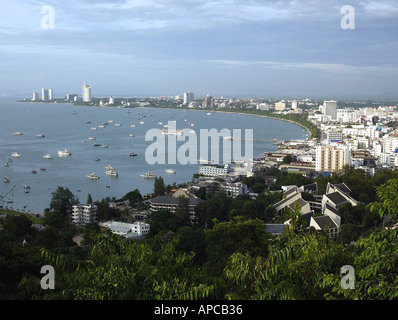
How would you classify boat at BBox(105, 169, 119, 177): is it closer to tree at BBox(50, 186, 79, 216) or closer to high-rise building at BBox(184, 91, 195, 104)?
tree at BBox(50, 186, 79, 216)

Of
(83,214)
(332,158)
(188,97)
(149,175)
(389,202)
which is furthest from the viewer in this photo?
(188,97)

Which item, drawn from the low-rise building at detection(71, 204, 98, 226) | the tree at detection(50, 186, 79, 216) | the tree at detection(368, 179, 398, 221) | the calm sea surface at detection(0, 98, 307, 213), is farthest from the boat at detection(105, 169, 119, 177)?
the tree at detection(368, 179, 398, 221)

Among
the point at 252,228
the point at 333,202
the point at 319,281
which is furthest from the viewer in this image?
the point at 333,202

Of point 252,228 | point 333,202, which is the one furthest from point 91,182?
point 252,228

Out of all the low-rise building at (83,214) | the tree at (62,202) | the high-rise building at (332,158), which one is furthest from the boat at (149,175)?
the high-rise building at (332,158)

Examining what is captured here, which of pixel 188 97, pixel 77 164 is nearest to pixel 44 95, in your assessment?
pixel 188 97

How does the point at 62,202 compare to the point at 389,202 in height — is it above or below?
below

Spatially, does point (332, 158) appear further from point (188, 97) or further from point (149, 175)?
point (188, 97)
